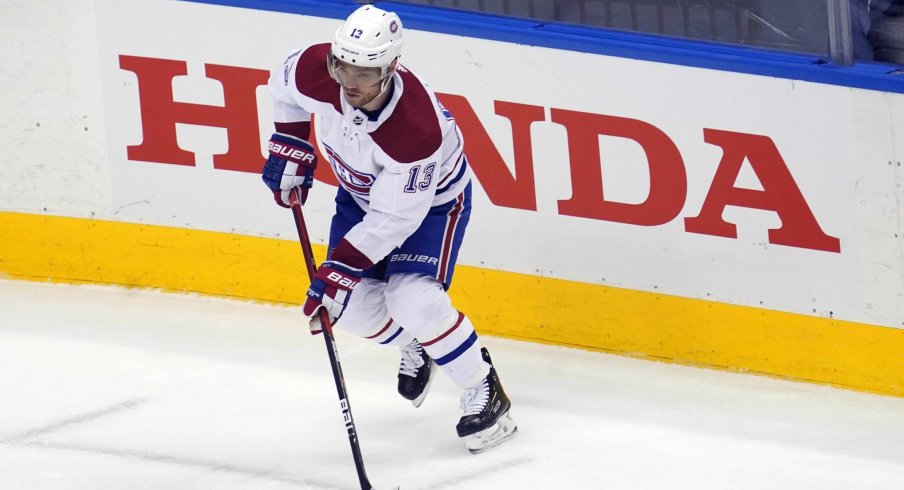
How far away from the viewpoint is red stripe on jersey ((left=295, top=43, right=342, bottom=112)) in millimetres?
3641

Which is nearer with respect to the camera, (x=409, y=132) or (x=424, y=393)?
(x=409, y=132)

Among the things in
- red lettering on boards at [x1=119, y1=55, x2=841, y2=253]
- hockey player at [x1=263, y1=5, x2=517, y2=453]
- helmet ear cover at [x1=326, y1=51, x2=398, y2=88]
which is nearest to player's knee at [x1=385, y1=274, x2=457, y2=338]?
hockey player at [x1=263, y1=5, x2=517, y2=453]

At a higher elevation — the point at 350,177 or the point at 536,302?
the point at 350,177

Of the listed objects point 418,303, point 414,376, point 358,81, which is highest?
point 358,81

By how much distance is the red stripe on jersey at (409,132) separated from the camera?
349cm

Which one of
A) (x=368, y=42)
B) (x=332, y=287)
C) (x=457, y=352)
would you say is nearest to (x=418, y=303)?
(x=457, y=352)

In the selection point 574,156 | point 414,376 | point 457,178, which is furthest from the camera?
point 574,156

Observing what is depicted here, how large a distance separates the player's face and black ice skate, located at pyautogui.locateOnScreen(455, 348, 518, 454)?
0.87 meters

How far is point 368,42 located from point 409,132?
0.28 m

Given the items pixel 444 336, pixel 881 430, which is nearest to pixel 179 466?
pixel 444 336

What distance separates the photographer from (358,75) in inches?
133

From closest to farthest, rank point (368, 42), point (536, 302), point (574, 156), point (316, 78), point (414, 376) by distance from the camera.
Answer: point (368, 42)
point (316, 78)
point (414, 376)
point (574, 156)
point (536, 302)

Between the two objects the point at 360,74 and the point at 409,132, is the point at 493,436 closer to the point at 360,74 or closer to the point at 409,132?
the point at 409,132

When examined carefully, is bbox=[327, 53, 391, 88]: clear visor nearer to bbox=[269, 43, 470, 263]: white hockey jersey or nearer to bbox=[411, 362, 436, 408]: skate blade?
bbox=[269, 43, 470, 263]: white hockey jersey
